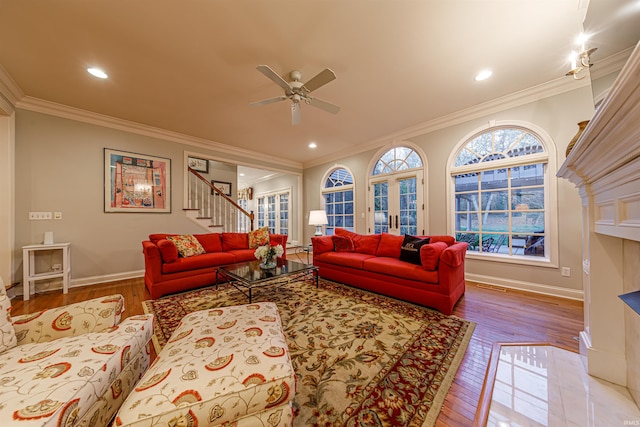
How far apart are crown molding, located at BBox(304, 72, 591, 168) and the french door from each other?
Answer: 2.48ft

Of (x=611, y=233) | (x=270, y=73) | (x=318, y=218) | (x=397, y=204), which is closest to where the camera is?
(x=611, y=233)

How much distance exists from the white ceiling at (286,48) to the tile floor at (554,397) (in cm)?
178

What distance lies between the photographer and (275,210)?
7.76 metres

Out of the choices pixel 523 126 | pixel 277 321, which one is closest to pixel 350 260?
pixel 277 321

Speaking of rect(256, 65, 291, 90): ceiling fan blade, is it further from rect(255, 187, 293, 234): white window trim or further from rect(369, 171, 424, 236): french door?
rect(255, 187, 293, 234): white window trim

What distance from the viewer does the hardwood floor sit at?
1.33 metres

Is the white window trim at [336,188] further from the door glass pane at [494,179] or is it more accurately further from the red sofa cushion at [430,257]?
the red sofa cushion at [430,257]

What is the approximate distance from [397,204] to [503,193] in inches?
66.5

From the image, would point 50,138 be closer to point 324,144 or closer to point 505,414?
Answer: point 324,144

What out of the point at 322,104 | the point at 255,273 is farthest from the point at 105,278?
the point at 322,104

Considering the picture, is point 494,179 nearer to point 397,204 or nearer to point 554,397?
point 397,204

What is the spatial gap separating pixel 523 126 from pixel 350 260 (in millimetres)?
3055

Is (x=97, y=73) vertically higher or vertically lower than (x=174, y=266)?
higher

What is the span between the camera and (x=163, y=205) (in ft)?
14.0
